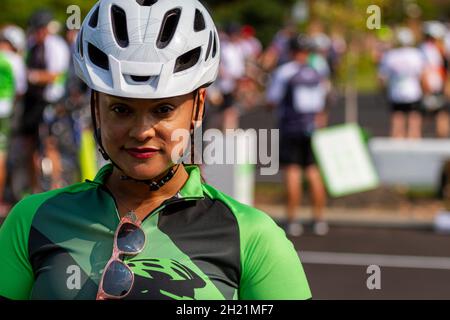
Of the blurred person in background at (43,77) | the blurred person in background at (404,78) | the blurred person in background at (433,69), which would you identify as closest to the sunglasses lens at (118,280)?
the blurred person in background at (43,77)

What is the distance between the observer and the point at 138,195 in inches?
111

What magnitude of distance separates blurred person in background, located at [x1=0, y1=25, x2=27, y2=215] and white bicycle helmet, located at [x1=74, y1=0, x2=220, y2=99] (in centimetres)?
1018

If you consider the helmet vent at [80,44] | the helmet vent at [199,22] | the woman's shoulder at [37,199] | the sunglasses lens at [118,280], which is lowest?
the sunglasses lens at [118,280]

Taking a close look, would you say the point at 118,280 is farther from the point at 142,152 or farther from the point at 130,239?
the point at 142,152

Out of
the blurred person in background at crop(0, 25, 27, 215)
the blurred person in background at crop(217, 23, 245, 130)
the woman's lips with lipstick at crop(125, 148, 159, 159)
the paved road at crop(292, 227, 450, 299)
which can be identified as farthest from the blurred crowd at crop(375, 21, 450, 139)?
the woman's lips with lipstick at crop(125, 148, 159, 159)

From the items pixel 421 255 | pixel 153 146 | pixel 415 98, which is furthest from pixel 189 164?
pixel 415 98

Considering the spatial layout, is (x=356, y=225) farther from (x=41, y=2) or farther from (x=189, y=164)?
(x=41, y=2)

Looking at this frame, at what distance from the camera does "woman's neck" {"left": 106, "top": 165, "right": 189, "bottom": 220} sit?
2801 mm

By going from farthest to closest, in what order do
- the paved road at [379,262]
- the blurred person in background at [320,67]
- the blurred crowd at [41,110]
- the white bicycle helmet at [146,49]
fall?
the blurred person in background at [320,67]
the blurred crowd at [41,110]
the paved road at [379,262]
the white bicycle helmet at [146,49]

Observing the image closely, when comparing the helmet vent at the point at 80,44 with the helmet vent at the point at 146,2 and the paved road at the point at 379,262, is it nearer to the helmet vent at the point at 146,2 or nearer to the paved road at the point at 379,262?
the helmet vent at the point at 146,2

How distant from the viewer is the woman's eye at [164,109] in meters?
2.69

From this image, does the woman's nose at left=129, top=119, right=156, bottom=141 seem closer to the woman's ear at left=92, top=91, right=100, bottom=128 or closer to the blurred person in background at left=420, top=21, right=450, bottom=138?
the woman's ear at left=92, top=91, right=100, bottom=128

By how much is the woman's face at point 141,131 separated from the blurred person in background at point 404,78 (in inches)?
581

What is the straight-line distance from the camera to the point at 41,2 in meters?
32.5
